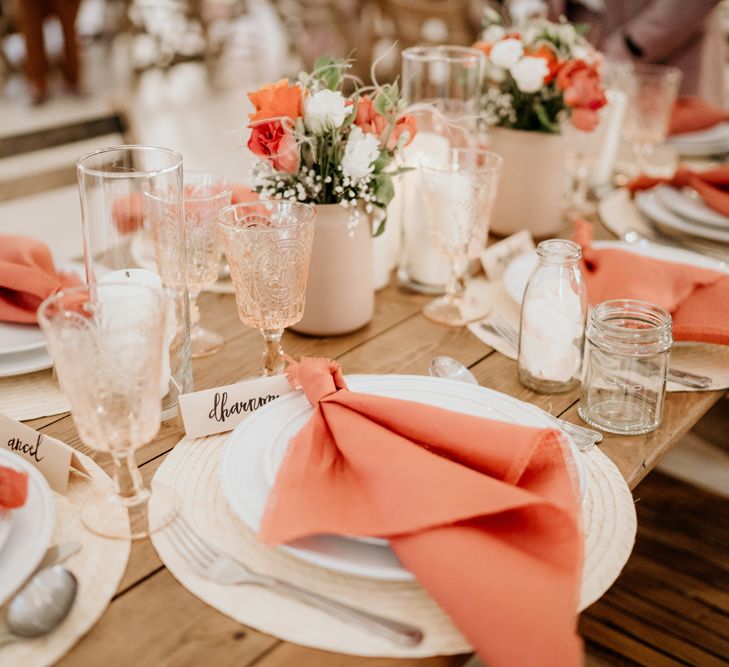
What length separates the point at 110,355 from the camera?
2.36 feet

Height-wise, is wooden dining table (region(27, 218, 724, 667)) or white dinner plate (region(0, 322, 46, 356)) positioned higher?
white dinner plate (region(0, 322, 46, 356))

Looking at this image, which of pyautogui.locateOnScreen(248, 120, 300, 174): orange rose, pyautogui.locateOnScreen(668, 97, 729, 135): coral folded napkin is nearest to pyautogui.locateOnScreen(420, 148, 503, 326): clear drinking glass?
pyautogui.locateOnScreen(248, 120, 300, 174): orange rose

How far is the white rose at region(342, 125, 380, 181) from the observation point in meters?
1.13

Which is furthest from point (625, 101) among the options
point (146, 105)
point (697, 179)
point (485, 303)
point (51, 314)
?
point (146, 105)

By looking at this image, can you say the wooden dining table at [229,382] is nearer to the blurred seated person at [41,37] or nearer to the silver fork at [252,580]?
the silver fork at [252,580]

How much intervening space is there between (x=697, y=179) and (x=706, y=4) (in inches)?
59.0

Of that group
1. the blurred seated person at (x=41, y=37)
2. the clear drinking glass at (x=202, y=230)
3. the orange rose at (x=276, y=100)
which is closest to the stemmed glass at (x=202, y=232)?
the clear drinking glass at (x=202, y=230)

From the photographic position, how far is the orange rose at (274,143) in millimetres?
1110

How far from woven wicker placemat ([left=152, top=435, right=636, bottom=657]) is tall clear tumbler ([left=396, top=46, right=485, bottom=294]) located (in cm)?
60

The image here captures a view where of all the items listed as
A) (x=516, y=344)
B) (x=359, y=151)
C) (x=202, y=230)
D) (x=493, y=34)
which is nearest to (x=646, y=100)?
(x=493, y=34)

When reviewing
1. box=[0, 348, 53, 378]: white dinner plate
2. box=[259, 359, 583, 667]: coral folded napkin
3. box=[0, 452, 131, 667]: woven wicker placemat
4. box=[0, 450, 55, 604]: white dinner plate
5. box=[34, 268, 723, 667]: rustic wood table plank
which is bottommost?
Result: box=[34, 268, 723, 667]: rustic wood table plank

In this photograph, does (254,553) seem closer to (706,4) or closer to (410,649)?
(410,649)

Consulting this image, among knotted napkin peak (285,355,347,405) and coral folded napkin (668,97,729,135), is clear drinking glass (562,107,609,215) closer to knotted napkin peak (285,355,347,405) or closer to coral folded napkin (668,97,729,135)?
coral folded napkin (668,97,729,135)

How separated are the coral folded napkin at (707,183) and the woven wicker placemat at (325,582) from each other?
875 millimetres
